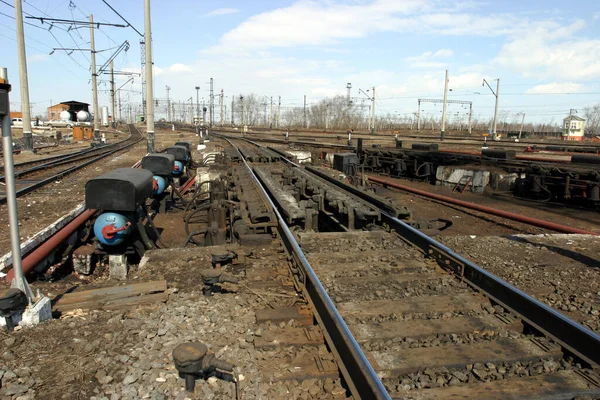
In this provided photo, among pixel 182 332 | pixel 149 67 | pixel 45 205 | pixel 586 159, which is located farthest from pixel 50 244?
pixel 586 159

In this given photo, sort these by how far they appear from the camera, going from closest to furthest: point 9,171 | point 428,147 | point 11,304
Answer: point 11,304
point 9,171
point 428,147

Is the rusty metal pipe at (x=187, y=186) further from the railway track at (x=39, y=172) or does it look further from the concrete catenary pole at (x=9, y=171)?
the concrete catenary pole at (x=9, y=171)

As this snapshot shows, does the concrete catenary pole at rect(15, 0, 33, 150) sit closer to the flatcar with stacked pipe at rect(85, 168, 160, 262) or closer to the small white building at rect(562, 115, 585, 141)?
the flatcar with stacked pipe at rect(85, 168, 160, 262)

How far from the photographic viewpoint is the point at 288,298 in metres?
4.01

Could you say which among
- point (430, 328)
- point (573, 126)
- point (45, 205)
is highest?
point (573, 126)

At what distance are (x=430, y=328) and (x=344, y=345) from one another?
957mm

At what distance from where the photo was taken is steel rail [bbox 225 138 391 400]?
2522 millimetres

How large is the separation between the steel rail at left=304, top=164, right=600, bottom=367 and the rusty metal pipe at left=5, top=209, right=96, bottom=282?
500cm

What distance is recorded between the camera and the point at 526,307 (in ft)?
12.2

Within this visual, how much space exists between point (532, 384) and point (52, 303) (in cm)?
405

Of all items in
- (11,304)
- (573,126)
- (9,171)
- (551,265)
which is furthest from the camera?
(573,126)

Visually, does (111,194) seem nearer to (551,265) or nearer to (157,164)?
(157,164)

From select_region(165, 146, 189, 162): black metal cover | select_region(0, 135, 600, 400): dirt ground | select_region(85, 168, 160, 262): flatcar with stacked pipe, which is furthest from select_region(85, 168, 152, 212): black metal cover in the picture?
select_region(165, 146, 189, 162): black metal cover

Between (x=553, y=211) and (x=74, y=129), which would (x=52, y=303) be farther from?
(x=74, y=129)
